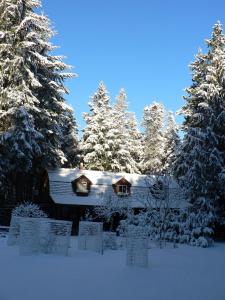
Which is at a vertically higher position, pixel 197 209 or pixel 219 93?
pixel 219 93

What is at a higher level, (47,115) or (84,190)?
(47,115)

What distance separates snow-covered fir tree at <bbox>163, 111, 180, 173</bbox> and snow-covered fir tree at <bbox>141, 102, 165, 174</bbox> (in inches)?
33.2

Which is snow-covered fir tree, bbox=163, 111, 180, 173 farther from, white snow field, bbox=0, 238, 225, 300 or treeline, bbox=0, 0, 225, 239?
white snow field, bbox=0, 238, 225, 300

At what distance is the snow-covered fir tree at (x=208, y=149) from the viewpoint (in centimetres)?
2958

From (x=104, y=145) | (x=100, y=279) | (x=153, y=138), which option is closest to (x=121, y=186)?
(x=104, y=145)

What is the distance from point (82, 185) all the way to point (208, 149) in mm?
11338

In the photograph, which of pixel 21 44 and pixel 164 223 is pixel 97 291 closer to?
pixel 164 223

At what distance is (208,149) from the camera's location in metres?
30.5

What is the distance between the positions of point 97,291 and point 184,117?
3060 centimetres

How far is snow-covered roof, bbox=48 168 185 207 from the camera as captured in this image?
33.6 metres

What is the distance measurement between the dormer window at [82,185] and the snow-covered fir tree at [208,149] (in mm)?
7605

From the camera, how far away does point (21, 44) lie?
3055 cm

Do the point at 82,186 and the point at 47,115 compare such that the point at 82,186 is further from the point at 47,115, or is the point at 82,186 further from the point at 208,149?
the point at 208,149

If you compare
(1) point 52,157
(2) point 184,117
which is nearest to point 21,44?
(1) point 52,157
